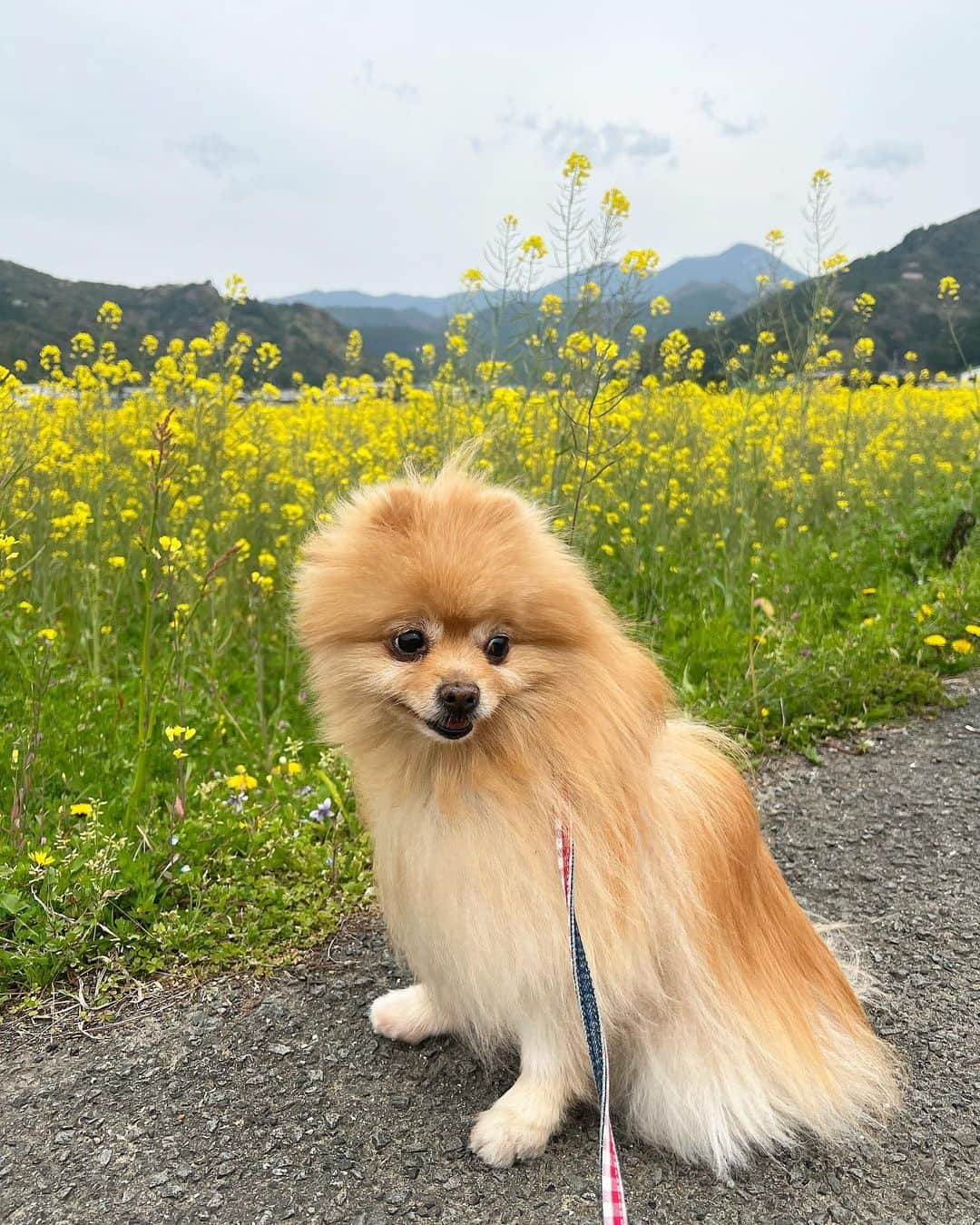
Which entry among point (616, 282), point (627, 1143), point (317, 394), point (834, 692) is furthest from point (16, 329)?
point (627, 1143)

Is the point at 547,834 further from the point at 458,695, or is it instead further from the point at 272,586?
the point at 272,586

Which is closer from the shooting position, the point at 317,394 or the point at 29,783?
the point at 29,783

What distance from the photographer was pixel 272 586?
4.53 metres

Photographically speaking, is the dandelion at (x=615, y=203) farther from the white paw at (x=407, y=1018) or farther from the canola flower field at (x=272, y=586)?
the white paw at (x=407, y=1018)

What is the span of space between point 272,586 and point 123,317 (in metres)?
10.1

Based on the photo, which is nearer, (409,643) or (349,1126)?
(409,643)

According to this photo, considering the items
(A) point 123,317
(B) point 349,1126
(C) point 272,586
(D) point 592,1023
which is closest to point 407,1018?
(B) point 349,1126

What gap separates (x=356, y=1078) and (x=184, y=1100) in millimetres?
431

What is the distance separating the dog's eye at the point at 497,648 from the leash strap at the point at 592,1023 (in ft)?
1.27

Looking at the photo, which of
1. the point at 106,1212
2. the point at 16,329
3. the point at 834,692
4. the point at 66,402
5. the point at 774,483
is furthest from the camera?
the point at 16,329

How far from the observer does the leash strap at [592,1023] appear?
144 cm

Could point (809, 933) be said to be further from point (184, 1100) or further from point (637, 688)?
point (184, 1100)

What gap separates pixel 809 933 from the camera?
2064 mm

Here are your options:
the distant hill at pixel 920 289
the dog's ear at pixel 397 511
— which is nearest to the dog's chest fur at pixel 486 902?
the dog's ear at pixel 397 511
